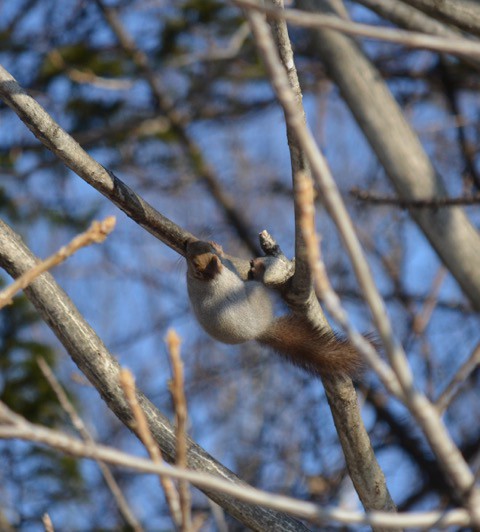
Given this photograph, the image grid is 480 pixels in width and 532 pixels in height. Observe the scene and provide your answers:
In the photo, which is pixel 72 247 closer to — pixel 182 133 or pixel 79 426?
pixel 79 426

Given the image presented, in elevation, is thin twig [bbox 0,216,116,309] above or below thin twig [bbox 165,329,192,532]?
above

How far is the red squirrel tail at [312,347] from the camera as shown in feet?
6.67

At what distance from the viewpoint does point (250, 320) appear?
6.91 ft

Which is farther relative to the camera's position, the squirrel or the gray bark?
the gray bark

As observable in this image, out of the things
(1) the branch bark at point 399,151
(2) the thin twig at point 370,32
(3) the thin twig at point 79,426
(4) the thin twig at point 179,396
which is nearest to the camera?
(2) the thin twig at point 370,32

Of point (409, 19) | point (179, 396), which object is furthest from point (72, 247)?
point (409, 19)

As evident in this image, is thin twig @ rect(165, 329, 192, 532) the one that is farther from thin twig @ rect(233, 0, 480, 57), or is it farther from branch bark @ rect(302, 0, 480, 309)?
branch bark @ rect(302, 0, 480, 309)

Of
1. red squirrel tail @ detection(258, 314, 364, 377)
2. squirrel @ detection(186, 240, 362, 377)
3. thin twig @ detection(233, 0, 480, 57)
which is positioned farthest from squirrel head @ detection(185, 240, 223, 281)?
thin twig @ detection(233, 0, 480, 57)

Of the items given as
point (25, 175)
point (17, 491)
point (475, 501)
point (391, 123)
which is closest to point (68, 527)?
point (17, 491)

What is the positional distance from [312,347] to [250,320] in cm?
18

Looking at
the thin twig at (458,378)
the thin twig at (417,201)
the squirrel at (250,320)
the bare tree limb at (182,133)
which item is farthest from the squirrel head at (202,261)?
the bare tree limb at (182,133)

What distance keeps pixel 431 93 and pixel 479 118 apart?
1.96 feet

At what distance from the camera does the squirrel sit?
2045 millimetres

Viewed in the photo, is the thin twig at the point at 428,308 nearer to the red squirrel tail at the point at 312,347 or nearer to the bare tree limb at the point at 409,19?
the bare tree limb at the point at 409,19
